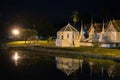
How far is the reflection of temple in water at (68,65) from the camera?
55.6 meters

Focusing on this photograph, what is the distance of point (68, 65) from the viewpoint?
62.2m

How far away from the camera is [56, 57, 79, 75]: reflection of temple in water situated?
2190 inches

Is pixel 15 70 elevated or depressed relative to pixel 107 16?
depressed

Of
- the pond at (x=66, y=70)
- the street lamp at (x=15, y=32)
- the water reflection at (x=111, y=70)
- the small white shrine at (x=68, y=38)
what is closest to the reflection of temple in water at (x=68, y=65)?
the pond at (x=66, y=70)

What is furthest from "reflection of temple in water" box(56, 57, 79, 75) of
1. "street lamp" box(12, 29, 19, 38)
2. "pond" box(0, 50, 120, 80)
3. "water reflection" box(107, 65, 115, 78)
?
"street lamp" box(12, 29, 19, 38)

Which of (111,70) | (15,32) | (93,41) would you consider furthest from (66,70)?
(15,32)

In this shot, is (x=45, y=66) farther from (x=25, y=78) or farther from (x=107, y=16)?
(x=107, y=16)

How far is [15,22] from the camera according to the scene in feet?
585

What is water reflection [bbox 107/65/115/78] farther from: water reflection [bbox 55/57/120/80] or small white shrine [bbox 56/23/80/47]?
small white shrine [bbox 56/23/80/47]

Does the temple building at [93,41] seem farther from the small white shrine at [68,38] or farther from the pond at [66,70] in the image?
the pond at [66,70]

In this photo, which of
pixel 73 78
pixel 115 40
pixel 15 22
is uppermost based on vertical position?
pixel 15 22

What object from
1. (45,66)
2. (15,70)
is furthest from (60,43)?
(15,70)

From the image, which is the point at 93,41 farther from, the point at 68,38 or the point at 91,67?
the point at 91,67

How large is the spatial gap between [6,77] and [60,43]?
51.0m
